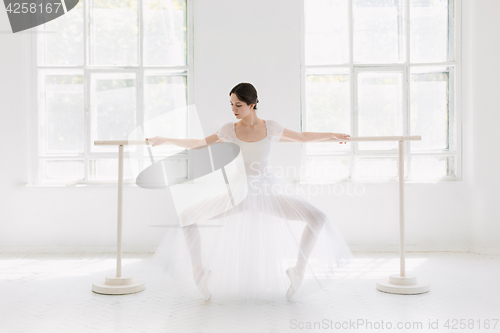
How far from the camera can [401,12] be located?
4527 millimetres

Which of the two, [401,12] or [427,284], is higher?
[401,12]

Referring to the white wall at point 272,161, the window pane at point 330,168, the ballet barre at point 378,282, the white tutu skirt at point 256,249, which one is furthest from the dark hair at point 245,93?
the window pane at point 330,168

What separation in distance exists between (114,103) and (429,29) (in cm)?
317

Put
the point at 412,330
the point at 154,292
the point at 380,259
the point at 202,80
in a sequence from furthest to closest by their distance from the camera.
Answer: the point at 202,80
the point at 380,259
the point at 154,292
the point at 412,330

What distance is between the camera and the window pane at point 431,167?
181 inches

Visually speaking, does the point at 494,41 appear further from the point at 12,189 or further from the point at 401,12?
the point at 12,189

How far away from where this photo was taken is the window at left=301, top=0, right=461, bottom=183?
4.54 m

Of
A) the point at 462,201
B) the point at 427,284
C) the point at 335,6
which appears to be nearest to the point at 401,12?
the point at 335,6

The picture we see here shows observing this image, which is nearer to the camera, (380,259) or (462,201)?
(380,259)

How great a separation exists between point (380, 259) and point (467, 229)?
1012 millimetres

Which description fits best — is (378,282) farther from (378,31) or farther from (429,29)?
(429,29)

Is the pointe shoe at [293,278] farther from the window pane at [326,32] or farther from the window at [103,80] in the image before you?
the window pane at [326,32]

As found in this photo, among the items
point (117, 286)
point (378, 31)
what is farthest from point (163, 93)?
point (378, 31)

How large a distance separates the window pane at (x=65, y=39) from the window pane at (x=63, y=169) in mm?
965
